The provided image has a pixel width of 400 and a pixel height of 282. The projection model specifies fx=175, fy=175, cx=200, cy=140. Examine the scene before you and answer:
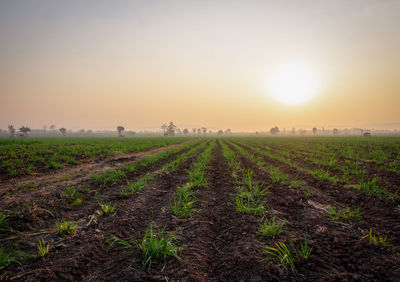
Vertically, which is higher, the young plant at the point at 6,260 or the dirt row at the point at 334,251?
the young plant at the point at 6,260

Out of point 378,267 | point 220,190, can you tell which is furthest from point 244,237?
point 220,190

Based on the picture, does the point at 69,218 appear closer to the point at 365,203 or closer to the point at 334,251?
the point at 334,251

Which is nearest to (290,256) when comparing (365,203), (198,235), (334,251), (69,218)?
(334,251)

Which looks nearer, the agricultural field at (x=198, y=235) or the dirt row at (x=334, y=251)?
the dirt row at (x=334, y=251)

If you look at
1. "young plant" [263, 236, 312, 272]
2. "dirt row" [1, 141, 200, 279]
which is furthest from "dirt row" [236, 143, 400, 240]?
"dirt row" [1, 141, 200, 279]

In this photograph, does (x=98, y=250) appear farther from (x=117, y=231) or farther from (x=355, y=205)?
(x=355, y=205)

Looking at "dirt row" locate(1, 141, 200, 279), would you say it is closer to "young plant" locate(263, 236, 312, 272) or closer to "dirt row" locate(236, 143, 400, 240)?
"young plant" locate(263, 236, 312, 272)

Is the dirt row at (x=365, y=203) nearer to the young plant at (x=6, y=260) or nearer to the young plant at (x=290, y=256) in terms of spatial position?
the young plant at (x=290, y=256)

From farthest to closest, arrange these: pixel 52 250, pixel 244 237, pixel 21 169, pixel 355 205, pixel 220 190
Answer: pixel 21 169 → pixel 220 190 → pixel 355 205 → pixel 244 237 → pixel 52 250

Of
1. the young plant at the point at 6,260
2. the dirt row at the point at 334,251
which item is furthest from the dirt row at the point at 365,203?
the young plant at the point at 6,260

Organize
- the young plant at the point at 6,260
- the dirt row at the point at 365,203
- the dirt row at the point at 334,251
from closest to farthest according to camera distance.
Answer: the dirt row at the point at 334,251
the young plant at the point at 6,260
the dirt row at the point at 365,203

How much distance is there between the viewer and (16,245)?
3463 millimetres

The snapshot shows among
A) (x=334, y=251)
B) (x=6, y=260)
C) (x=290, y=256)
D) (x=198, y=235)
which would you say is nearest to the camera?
(x=6, y=260)

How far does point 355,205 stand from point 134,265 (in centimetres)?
671
